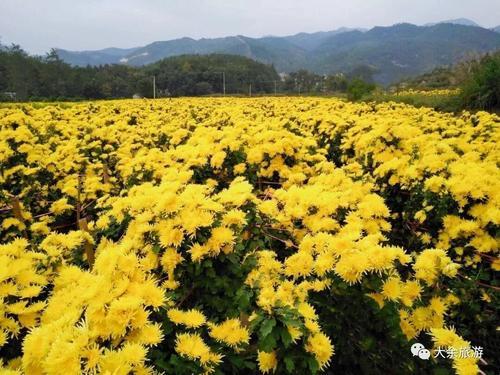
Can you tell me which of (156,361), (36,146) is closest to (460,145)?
(156,361)

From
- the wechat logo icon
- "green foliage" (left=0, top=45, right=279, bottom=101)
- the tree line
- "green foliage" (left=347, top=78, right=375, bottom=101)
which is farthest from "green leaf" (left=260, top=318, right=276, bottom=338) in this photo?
"green foliage" (left=0, top=45, right=279, bottom=101)

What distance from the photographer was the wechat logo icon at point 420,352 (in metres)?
2.09

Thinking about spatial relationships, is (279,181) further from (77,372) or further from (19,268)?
(77,372)

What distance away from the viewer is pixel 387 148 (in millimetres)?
5234

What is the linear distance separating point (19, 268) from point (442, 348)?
240cm

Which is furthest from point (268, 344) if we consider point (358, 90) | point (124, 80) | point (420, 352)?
point (124, 80)

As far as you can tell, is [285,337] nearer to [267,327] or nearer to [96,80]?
[267,327]

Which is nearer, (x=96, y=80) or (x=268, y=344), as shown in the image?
(x=268, y=344)

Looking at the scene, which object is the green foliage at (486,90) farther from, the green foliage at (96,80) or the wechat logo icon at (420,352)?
the green foliage at (96,80)

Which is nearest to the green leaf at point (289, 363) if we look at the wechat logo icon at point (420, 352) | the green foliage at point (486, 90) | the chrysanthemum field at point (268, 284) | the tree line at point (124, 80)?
the chrysanthemum field at point (268, 284)

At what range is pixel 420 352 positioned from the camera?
6.97 ft

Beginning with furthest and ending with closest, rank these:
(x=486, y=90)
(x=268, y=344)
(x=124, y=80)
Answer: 1. (x=124, y=80)
2. (x=486, y=90)
3. (x=268, y=344)

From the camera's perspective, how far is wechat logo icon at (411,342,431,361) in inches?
82.4

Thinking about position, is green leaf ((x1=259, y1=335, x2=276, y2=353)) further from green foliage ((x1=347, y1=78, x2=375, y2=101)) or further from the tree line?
the tree line
